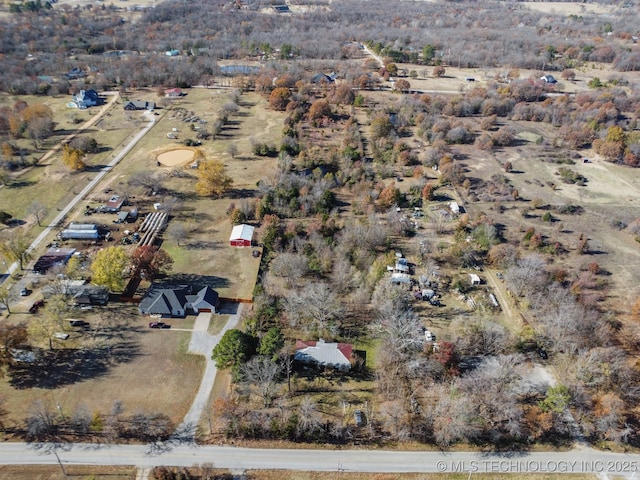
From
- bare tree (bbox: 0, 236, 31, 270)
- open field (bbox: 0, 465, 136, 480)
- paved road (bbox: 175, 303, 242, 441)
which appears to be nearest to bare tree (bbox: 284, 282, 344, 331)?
paved road (bbox: 175, 303, 242, 441)

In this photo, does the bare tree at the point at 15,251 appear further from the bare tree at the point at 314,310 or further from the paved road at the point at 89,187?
the bare tree at the point at 314,310

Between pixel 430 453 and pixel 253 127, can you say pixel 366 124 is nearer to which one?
pixel 253 127

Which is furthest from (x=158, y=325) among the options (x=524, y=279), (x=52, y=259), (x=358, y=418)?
(x=524, y=279)

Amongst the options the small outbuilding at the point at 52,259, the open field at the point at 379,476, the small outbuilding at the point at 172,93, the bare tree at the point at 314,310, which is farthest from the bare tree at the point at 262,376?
the small outbuilding at the point at 172,93

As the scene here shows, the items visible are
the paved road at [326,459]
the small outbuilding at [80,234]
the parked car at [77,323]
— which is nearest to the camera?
the paved road at [326,459]

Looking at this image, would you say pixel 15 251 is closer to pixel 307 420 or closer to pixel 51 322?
pixel 51 322

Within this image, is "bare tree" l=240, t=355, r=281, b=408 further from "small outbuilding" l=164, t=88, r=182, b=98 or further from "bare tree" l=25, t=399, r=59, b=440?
"small outbuilding" l=164, t=88, r=182, b=98
